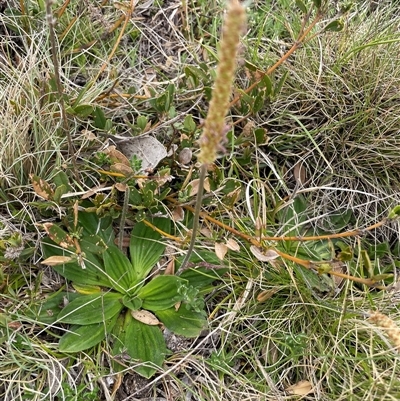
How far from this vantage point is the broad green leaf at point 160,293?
1.94 m

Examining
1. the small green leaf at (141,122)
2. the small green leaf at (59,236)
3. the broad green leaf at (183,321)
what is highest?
the small green leaf at (141,122)

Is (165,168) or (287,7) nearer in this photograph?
(165,168)

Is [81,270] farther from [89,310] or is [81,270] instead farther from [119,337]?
[119,337]

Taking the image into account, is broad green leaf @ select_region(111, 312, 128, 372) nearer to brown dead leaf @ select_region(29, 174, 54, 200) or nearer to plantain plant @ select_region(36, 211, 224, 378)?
plantain plant @ select_region(36, 211, 224, 378)

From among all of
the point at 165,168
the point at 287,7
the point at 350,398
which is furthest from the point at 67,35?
the point at 350,398

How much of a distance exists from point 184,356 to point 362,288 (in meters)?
0.78

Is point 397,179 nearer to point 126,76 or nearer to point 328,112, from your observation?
point 328,112

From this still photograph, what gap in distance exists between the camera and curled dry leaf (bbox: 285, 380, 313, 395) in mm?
1876

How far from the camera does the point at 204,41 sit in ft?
8.59

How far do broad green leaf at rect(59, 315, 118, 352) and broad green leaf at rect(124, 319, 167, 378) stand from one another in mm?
85

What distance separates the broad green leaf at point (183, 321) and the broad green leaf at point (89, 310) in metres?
0.18

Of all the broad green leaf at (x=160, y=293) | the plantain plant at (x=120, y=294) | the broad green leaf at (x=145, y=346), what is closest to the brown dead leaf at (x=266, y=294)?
the plantain plant at (x=120, y=294)

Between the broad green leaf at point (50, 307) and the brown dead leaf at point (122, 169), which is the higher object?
the brown dead leaf at point (122, 169)

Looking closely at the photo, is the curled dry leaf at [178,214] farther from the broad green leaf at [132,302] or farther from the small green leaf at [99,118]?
the small green leaf at [99,118]
